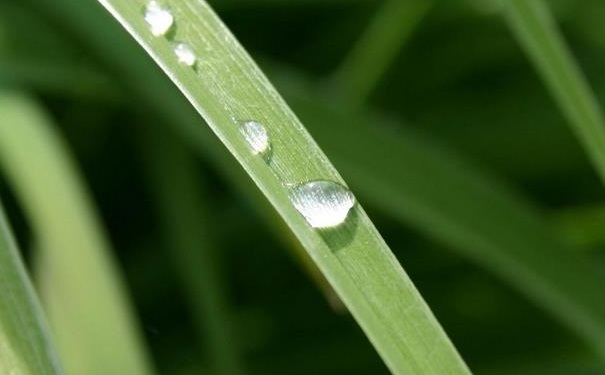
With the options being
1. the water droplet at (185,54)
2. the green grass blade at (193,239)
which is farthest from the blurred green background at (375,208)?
the water droplet at (185,54)

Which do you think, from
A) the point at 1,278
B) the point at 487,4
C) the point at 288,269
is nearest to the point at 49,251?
the point at 1,278

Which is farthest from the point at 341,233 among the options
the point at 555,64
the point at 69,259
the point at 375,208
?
the point at 375,208

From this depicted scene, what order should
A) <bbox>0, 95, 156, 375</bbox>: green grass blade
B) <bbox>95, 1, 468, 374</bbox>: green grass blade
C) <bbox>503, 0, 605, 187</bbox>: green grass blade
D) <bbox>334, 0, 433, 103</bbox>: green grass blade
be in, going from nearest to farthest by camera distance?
<bbox>95, 1, 468, 374</bbox>: green grass blade
<bbox>503, 0, 605, 187</bbox>: green grass blade
<bbox>0, 95, 156, 375</bbox>: green grass blade
<bbox>334, 0, 433, 103</bbox>: green grass blade

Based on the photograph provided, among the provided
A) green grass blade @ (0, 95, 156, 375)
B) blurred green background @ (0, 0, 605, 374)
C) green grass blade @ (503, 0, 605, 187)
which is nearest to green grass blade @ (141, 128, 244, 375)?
blurred green background @ (0, 0, 605, 374)

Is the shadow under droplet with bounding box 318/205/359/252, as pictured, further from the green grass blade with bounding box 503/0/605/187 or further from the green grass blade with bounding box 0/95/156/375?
the green grass blade with bounding box 0/95/156/375

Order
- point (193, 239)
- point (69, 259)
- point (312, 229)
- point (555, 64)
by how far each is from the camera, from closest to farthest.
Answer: point (312, 229), point (555, 64), point (69, 259), point (193, 239)

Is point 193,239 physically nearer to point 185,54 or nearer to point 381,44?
point 381,44
